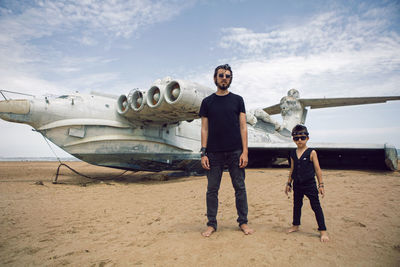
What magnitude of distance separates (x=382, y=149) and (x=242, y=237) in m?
8.15

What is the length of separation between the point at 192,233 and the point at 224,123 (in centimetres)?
129

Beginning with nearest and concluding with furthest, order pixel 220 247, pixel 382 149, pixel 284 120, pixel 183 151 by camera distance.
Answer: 1. pixel 220 247
2. pixel 382 149
3. pixel 183 151
4. pixel 284 120

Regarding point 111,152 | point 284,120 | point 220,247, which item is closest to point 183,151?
point 111,152

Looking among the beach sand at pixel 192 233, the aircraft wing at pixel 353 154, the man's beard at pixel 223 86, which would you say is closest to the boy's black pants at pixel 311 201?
the beach sand at pixel 192 233

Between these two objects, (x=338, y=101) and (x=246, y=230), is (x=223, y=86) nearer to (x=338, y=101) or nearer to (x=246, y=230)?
(x=246, y=230)

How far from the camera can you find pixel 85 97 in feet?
23.6

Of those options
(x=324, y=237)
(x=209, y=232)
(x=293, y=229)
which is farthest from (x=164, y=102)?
(x=324, y=237)

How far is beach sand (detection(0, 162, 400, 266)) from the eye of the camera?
1.95 m

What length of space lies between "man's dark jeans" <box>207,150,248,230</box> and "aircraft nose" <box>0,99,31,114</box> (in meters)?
6.12

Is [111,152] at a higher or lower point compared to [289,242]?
higher

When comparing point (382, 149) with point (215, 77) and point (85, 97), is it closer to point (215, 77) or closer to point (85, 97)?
point (215, 77)

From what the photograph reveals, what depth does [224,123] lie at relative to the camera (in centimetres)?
268

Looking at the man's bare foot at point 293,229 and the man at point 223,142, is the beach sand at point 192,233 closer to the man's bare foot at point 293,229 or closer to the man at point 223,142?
the man's bare foot at point 293,229

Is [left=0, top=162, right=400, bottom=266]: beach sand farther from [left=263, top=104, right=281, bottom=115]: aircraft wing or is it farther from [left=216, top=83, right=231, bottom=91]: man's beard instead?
[left=263, top=104, right=281, bottom=115]: aircraft wing
